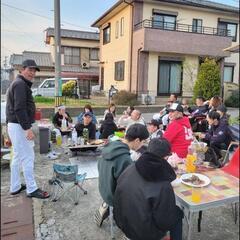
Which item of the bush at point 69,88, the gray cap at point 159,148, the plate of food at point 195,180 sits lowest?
the plate of food at point 195,180

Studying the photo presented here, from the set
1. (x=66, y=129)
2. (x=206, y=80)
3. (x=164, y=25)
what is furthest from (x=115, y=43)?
(x=66, y=129)

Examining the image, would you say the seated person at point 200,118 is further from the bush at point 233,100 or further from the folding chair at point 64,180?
the bush at point 233,100

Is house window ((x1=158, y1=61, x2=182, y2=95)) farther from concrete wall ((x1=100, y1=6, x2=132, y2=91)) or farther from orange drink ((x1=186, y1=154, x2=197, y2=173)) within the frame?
orange drink ((x1=186, y1=154, x2=197, y2=173))

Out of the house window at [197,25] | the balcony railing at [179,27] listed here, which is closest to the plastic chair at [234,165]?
the balcony railing at [179,27]

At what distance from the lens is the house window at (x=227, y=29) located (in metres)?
16.7

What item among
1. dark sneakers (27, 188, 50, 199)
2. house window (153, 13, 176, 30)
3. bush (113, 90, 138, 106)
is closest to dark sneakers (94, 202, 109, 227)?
dark sneakers (27, 188, 50, 199)

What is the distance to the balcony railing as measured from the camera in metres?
14.7

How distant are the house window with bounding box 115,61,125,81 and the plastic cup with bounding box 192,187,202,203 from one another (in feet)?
47.5

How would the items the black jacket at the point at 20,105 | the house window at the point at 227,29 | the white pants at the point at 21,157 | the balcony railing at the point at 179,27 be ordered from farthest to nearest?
the house window at the point at 227,29 → the balcony railing at the point at 179,27 → the white pants at the point at 21,157 → the black jacket at the point at 20,105

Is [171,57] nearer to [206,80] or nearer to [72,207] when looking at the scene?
[206,80]

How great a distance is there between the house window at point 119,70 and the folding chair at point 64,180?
1298 cm

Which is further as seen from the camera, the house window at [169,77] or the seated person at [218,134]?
the house window at [169,77]

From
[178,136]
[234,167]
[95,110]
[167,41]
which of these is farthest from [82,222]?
[167,41]

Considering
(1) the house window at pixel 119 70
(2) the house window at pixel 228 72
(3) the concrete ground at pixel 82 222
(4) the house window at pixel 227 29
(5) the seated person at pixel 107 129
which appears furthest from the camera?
(2) the house window at pixel 228 72
